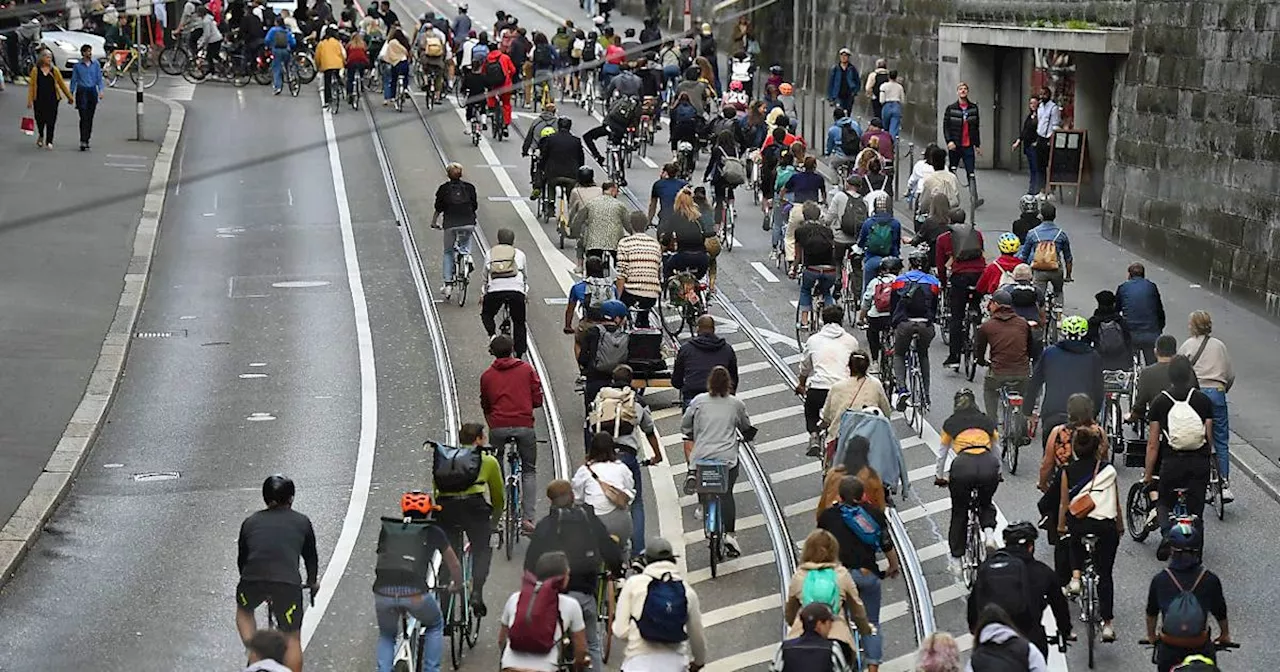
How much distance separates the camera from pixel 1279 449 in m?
20.5

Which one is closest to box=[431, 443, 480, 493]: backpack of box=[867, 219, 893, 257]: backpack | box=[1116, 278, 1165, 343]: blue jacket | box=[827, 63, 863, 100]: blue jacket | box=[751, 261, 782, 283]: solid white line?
box=[1116, 278, 1165, 343]: blue jacket

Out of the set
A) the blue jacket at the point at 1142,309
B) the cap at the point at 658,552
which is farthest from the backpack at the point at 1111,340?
the cap at the point at 658,552

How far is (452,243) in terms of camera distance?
1036 inches

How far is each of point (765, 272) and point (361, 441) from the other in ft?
31.0

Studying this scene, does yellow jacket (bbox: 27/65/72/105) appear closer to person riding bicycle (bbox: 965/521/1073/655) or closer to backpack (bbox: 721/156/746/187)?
backpack (bbox: 721/156/746/187)

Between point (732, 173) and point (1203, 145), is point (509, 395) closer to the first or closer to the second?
point (732, 173)

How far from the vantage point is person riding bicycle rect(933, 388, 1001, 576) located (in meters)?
15.8

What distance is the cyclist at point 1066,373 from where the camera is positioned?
58.4 ft

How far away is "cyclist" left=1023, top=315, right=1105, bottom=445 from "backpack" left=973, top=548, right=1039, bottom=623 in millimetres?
5171

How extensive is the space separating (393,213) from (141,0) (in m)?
18.6

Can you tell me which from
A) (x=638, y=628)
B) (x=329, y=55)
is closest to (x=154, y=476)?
(x=638, y=628)

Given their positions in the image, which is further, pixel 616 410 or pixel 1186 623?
pixel 616 410

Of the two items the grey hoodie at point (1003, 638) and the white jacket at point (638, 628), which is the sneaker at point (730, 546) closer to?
the white jacket at point (638, 628)

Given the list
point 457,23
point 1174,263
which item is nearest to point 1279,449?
point 1174,263
